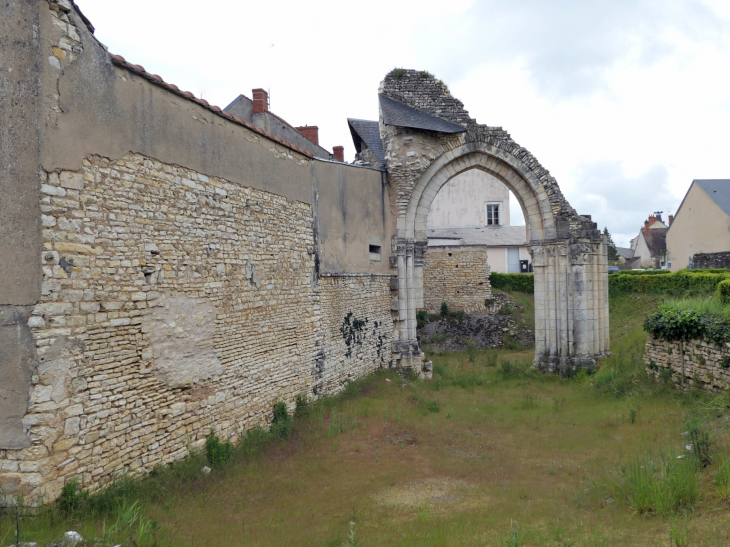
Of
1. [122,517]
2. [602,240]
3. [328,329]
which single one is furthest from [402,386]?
[122,517]

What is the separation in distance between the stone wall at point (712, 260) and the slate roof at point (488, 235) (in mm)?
8617

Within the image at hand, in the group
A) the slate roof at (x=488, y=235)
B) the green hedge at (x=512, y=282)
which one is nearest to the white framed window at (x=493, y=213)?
the slate roof at (x=488, y=235)

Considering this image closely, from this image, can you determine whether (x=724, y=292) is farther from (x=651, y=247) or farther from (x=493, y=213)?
(x=651, y=247)

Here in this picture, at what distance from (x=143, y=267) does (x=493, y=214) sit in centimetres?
2563

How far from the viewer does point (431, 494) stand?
5414 mm

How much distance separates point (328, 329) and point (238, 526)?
480cm

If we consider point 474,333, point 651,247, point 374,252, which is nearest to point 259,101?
point 374,252

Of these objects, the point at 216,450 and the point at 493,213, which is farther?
the point at 493,213

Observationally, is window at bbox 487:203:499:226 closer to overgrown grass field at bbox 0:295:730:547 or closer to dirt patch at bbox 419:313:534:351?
dirt patch at bbox 419:313:534:351

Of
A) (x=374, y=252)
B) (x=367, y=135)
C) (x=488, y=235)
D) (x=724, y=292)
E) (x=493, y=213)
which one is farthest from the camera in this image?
(x=493, y=213)

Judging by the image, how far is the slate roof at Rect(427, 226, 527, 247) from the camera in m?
25.2

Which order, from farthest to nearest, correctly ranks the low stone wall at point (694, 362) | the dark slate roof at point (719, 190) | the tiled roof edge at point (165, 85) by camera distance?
the dark slate roof at point (719, 190)
the low stone wall at point (694, 362)
the tiled roof edge at point (165, 85)

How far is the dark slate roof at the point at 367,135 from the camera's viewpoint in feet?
40.7

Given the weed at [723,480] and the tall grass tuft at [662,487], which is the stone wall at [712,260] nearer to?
the tall grass tuft at [662,487]
